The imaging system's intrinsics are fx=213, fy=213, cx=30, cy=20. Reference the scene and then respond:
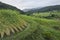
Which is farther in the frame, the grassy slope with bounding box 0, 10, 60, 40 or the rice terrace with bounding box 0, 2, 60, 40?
the grassy slope with bounding box 0, 10, 60, 40

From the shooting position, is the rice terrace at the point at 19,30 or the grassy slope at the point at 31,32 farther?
the grassy slope at the point at 31,32

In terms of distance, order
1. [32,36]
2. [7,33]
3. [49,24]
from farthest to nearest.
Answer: [49,24], [32,36], [7,33]

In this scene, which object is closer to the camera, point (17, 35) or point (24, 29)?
point (17, 35)

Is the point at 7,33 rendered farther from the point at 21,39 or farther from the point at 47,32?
the point at 47,32

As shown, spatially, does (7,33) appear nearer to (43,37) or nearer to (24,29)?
(24,29)

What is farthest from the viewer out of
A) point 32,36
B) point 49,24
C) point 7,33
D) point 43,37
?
point 49,24

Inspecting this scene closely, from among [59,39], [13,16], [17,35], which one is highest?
[13,16]

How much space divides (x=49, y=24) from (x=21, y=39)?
2631 millimetres

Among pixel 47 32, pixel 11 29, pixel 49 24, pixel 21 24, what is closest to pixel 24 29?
pixel 21 24

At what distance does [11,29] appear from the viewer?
6.13 m

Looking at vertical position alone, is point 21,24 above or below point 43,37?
above

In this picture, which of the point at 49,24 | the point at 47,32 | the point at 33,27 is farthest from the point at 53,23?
the point at 33,27

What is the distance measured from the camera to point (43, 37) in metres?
7.00

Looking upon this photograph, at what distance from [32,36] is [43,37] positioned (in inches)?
23.6
